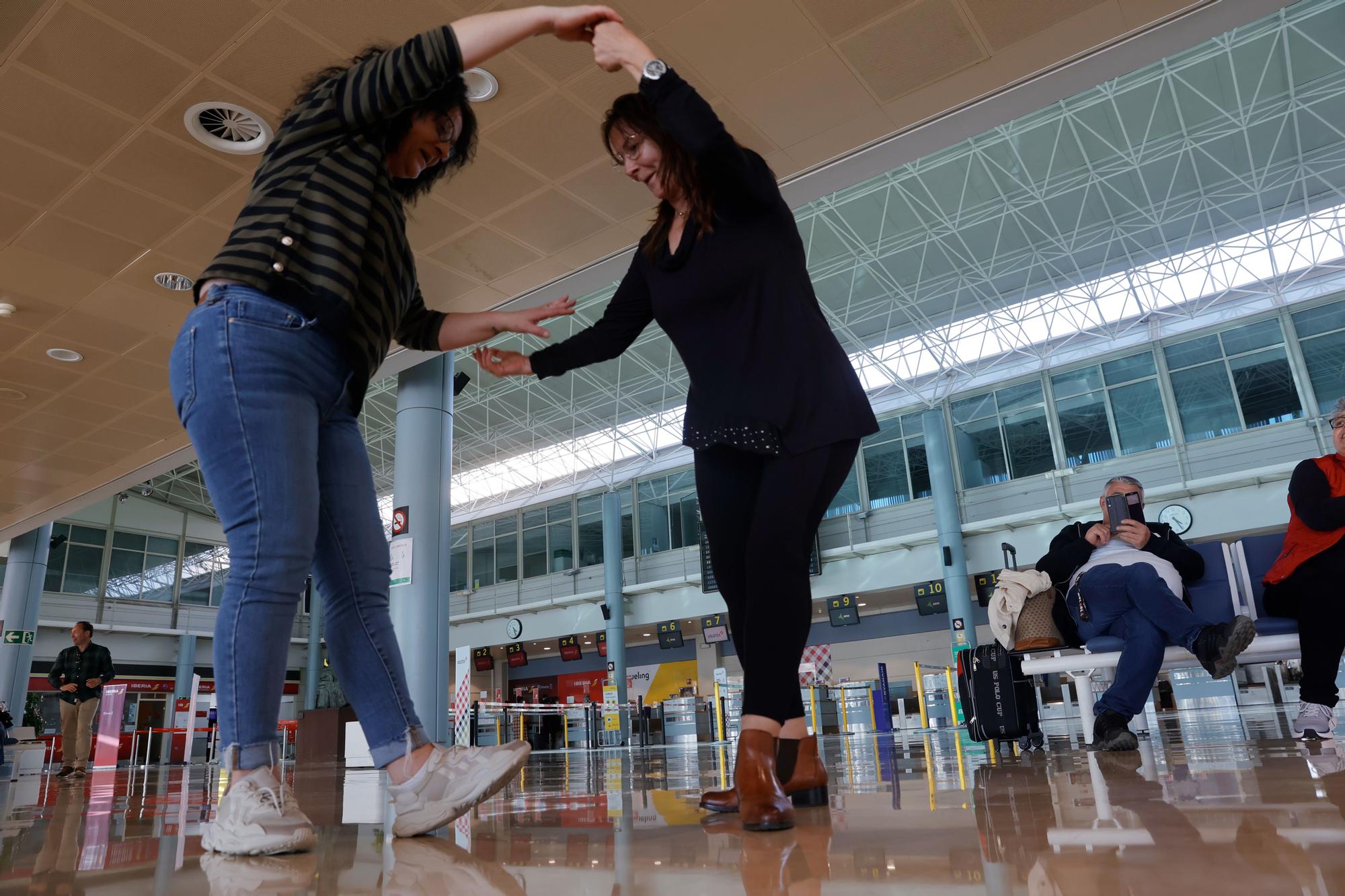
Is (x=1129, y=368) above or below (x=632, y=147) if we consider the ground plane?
above

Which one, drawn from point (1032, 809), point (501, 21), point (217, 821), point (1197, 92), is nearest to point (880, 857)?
point (1032, 809)

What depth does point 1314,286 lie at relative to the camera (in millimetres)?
17781

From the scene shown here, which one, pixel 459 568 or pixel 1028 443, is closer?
pixel 1028 443

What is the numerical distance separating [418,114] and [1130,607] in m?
3.01

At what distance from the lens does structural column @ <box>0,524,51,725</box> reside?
15.7 meters

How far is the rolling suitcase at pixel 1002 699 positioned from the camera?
374 cm

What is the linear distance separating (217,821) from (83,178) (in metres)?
6.18

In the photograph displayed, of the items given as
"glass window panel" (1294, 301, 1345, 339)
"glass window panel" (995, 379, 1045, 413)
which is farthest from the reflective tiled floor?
"glass window panel" (995, 379, 1045, 413)

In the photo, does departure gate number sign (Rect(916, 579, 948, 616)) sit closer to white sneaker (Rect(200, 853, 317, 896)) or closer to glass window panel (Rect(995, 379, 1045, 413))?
glass window panel (Rect(995, 379, 1045, 413))

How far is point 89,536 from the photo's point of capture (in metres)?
27.1

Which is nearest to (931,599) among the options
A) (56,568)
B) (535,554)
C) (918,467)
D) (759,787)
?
(918,467)

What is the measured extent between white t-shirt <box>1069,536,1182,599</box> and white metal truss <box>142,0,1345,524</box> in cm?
1308

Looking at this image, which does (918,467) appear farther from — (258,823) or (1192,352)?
(258,823)

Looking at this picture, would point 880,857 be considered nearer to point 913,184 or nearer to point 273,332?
point 273,332
